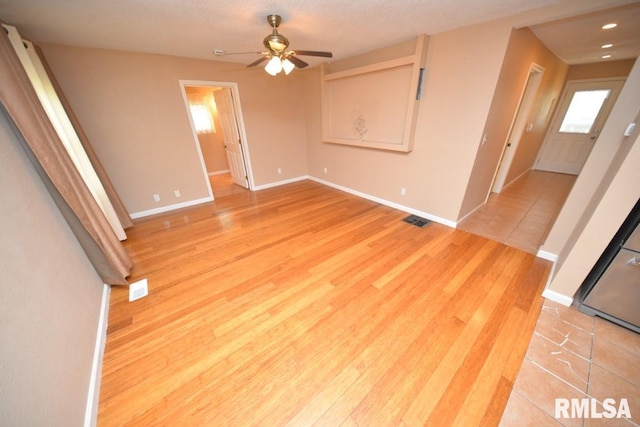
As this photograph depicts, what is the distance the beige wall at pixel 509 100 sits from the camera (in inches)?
92.7

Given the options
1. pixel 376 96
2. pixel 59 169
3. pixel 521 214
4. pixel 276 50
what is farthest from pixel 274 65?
pixel 521 214

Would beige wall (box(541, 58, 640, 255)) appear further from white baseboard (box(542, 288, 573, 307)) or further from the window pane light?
the window pane light

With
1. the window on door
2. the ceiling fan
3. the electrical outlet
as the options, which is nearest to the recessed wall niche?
the ceiling fan

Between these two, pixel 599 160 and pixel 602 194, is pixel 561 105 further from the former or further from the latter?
pixel 602 194

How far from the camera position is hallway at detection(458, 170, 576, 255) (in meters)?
2.72

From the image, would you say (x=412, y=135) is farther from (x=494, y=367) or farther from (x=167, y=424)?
(x=167, y=424)

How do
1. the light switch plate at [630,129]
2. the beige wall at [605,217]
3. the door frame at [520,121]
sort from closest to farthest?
the beige wall at [605,217]
the light switch plate at [630,129]
the door frame at [520,121]

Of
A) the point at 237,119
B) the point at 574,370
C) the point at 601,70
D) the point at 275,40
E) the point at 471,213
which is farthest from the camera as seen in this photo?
the point at 601,70

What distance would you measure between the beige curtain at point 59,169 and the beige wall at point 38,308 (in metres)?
0.09

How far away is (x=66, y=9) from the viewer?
5.75ft

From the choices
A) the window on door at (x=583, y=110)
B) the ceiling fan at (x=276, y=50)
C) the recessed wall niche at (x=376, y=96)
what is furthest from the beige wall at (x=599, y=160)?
the window on door at (x=583, y=110)
